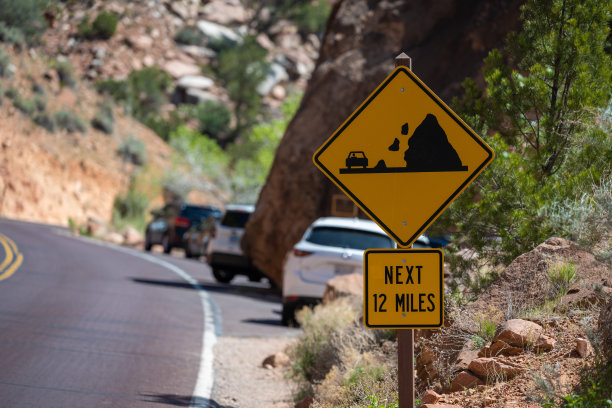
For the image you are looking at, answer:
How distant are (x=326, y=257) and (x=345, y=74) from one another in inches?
331

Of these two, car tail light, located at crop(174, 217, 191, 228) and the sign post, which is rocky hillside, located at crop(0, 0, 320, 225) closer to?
car tail light, located at crop(174, 217, 191, 228)

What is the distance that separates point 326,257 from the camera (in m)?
14.1

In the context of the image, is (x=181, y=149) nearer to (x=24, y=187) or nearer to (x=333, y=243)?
(x=24, y=187)

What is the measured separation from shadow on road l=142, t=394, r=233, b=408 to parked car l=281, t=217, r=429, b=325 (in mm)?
5377

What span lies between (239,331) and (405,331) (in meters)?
9.33

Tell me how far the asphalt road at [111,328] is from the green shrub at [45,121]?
105ft

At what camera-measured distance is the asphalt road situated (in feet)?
28.7

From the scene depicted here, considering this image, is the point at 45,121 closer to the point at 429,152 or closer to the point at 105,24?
the point at 105,24

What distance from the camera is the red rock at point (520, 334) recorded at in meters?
6.30

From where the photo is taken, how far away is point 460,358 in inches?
262

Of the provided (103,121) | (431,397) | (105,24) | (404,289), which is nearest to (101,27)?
(105,24)

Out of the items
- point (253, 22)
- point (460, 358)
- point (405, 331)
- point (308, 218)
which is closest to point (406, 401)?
point (405, 331)

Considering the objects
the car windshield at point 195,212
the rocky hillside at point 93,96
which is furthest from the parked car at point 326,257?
the rocky hillside at point 93,96

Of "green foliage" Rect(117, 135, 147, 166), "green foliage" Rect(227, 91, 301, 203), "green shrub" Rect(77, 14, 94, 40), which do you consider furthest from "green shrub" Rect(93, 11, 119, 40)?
"green foliage" Rect(117, 135, 147, 166)
